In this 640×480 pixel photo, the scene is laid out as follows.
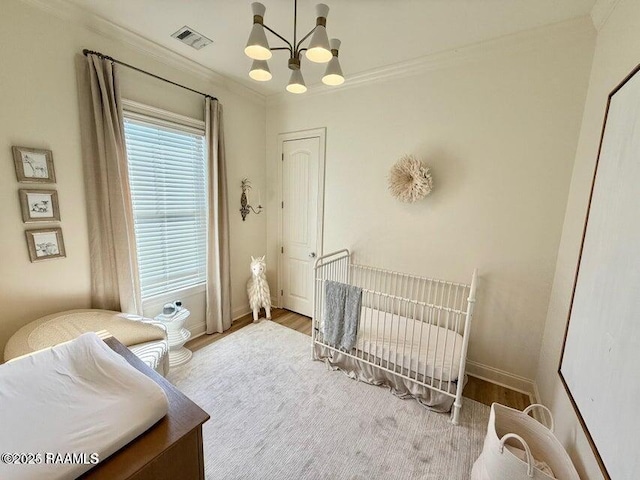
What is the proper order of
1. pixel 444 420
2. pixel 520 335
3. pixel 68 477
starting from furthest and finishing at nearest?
1. pixel 520 335
2. pixel 444 420
3. pixel 68 477

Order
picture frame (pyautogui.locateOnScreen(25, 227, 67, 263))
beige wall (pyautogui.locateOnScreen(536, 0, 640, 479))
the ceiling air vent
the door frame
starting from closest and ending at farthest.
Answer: beige wall (pyautogui.locateOnScreen(536, 0, 640, 479)) < picture frame (pyautogui.locateOnScreen(25, 227, 67, 263)) < the ceiling air vent < the door frame

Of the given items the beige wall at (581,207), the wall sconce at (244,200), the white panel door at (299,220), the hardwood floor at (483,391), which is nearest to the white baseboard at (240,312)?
the hardwood floor at (483,391)

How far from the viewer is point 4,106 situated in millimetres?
1599

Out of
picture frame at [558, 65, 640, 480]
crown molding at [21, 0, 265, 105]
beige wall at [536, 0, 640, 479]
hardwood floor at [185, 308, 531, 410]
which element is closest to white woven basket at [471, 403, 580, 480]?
beige wall at [536, 0, 640, 479]

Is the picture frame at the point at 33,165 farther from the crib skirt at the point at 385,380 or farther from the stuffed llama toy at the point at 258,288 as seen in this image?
the crib skirt at the point at 385,380

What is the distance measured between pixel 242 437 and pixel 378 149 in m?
2.57

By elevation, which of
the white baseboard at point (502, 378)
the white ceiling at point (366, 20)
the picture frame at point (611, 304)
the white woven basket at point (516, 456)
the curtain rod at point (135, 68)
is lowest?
the white baseboard at point (502, 378)

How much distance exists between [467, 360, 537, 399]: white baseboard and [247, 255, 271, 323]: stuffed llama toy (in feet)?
7.25

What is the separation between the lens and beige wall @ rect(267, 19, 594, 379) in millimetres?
1866

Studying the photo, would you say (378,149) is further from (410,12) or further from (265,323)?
(265,323)

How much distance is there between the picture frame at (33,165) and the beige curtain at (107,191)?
188 millimetres

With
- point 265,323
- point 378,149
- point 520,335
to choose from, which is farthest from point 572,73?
point 265,323

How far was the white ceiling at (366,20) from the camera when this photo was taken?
1.64 metres

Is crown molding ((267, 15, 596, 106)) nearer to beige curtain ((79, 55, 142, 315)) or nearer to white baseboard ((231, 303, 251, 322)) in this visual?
beige curtain ((79, 55, 142, 315))
